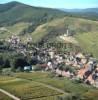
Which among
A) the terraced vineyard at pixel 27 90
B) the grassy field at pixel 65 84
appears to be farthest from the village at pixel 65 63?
the terraced vineyard at pixel 27 90

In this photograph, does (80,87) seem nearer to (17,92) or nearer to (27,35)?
(17,92)

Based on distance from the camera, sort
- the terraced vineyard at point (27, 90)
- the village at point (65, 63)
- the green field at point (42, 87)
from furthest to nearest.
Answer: the village at point (65, 63)
the terraced vineyard at point (27, 90)
the green field at point (42, 87)

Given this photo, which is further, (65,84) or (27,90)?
(65,84)

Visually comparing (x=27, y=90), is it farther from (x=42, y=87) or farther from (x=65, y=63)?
(x=65, y=63)

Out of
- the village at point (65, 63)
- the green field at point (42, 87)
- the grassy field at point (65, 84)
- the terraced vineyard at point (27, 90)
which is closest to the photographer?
the green field at point (42, 87)

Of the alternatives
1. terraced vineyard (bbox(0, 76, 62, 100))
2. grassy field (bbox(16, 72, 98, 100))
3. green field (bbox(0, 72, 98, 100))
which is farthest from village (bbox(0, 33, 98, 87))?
terraced vineyard (bbox(0, 76, 62, 100))

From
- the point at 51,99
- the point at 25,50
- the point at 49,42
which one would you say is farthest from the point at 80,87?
the point at 49,42

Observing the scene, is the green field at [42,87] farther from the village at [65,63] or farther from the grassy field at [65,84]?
the village at [65,63]

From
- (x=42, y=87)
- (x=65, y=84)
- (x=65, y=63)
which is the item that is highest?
(x=65, y=63)

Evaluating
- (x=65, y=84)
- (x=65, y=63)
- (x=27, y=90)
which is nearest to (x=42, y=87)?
(x=27, y=90)
